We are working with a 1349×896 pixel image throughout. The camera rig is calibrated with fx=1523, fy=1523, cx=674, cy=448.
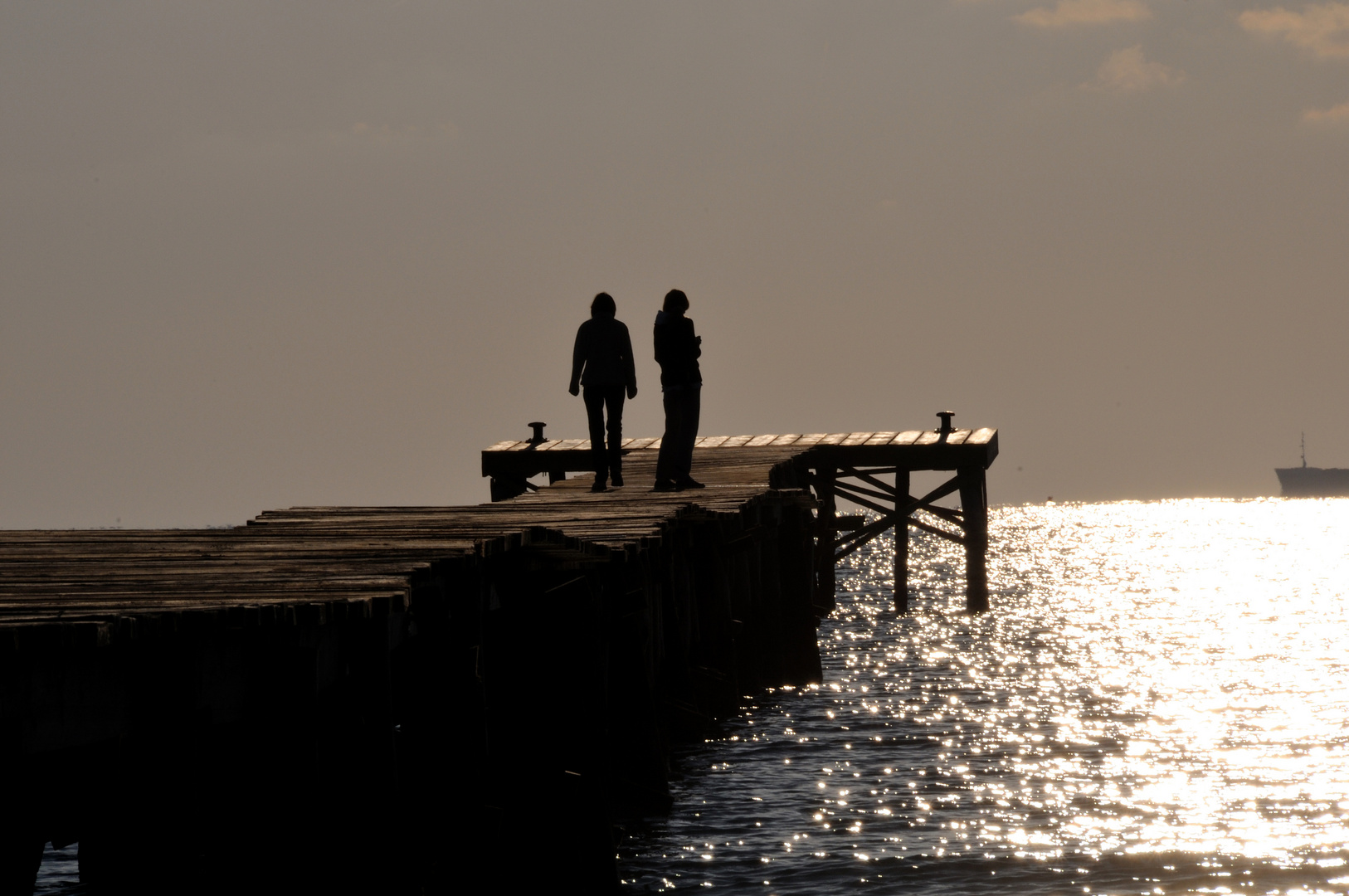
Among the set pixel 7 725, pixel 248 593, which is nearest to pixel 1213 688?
pixel 248 593

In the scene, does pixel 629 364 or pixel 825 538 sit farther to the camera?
pixel 825 538

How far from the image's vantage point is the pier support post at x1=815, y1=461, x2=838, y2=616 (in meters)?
25.0

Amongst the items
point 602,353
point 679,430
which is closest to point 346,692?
point 602,353

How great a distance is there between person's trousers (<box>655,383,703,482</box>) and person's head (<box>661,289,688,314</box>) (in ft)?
2.31

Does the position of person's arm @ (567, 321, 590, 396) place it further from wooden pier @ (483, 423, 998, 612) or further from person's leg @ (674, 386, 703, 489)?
wooden pier @ (483, 423, 998, 612)

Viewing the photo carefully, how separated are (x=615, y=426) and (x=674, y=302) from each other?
4.61 ft

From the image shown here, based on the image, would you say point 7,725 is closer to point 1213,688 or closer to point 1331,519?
point 1213,688

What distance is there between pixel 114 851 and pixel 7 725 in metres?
1.59

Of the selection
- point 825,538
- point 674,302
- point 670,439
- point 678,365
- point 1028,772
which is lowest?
point 1028,772

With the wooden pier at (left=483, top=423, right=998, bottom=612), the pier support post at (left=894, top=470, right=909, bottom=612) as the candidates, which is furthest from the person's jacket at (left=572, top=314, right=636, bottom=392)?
the pier support post at (left=894, top=470, right=909, bottom=612)

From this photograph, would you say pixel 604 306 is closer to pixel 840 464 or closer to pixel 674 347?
pixel 674 347

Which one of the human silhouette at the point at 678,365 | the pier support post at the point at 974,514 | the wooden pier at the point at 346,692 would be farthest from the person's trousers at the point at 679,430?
the pier support post at the point at 974,514

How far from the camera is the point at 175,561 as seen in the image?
24.7 feet

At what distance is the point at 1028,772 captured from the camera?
44.9ft
